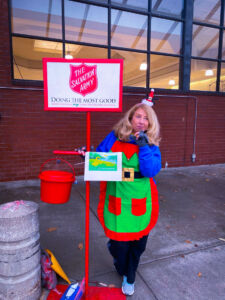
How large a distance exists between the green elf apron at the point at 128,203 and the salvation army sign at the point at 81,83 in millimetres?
405

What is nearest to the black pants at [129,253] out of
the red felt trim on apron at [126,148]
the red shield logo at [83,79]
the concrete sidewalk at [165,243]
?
the concrete sidewalk at [165,243]

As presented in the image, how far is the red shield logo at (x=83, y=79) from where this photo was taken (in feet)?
5.92

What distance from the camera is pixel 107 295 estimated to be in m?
2.01

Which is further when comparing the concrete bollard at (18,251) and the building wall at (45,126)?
the building wall at (45,126)

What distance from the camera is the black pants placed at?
1.98m

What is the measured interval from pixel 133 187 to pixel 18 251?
1009 mm

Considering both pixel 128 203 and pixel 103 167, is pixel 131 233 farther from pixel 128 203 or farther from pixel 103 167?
pixel 103 167

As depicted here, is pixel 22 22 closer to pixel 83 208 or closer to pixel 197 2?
pixel 83 208

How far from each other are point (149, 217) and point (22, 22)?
16.1ft

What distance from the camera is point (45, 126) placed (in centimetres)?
516

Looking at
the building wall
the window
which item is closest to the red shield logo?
the building wall

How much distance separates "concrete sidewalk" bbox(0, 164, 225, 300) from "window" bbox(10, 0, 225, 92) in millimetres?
2968

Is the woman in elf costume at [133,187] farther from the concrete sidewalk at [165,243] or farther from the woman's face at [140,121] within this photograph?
the concrete sidewalk at [165,243]


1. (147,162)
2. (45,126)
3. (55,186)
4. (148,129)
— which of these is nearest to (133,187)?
Answer: (147,162)
